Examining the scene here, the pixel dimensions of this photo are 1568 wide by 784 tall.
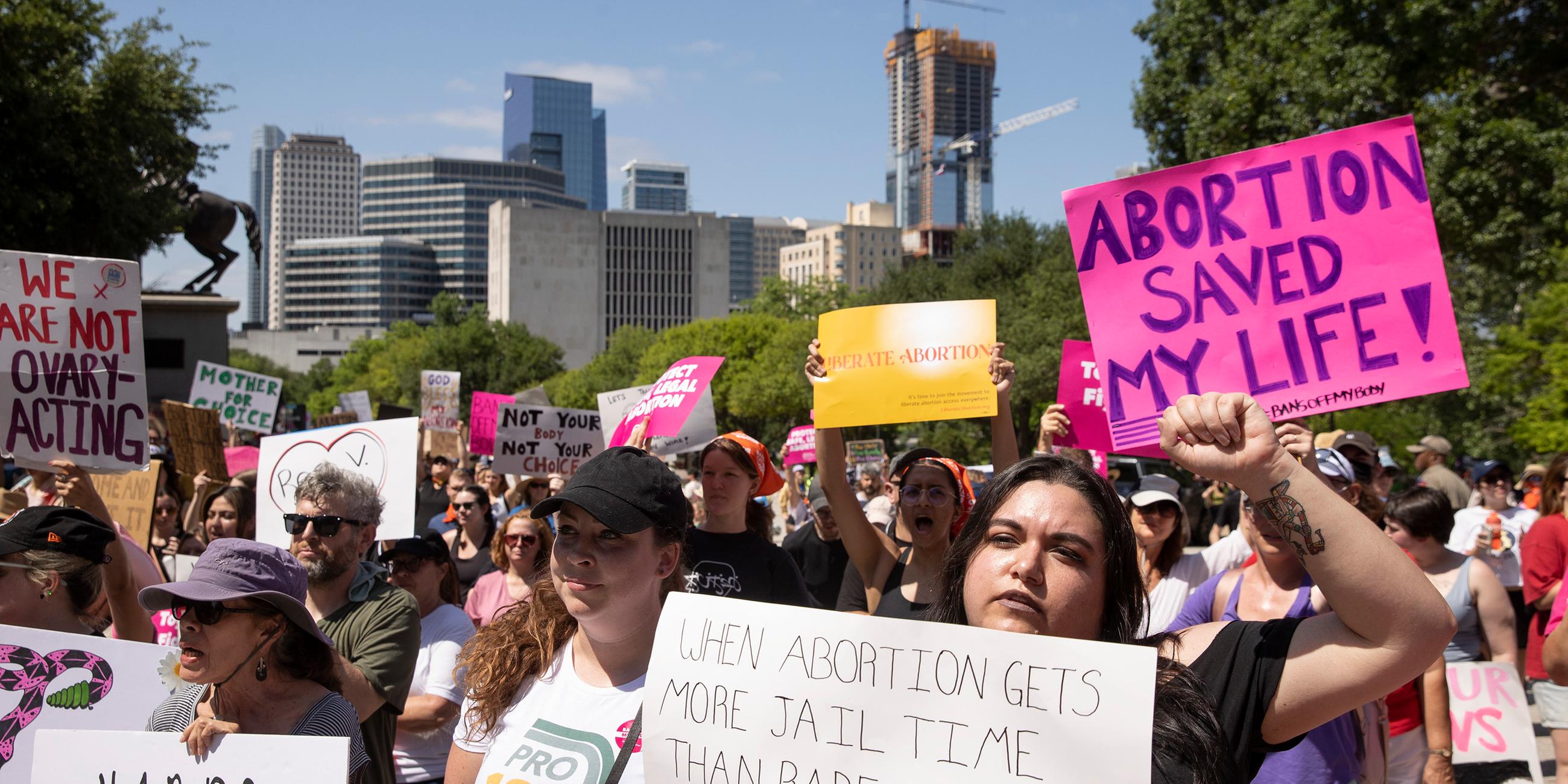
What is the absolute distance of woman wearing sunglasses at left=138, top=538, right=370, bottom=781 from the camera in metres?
2.96

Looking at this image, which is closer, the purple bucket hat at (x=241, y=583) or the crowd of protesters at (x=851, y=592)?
the crowd of protesters at (x=851, y=592)

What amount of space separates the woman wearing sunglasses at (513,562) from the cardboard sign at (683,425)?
38.6 inches

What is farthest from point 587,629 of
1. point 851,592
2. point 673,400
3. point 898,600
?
point 673,400

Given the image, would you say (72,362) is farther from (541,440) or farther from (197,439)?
(541,440)

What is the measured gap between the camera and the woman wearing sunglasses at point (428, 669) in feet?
14.4

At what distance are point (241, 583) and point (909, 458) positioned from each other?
322 centimetres

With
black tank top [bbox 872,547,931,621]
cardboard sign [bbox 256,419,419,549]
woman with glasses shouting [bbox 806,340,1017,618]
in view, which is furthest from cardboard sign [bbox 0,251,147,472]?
black tank top [bbox 872,547,931,621]

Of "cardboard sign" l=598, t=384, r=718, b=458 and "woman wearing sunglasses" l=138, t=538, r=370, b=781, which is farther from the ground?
"cardboard sign" l=598, t=384, r=718, b=458

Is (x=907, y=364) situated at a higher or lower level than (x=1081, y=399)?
higher

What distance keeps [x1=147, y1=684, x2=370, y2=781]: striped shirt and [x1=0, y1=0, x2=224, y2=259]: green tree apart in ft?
62.4

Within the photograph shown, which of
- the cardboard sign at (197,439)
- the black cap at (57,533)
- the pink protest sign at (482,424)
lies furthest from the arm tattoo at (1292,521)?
the pink protest sign at (482,424)

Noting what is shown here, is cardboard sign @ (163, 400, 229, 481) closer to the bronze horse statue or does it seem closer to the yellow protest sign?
the yellow protest sign

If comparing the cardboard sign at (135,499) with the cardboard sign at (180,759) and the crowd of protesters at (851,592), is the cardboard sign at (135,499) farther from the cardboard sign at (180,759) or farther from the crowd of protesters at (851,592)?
the cardboard sign at (180,759)

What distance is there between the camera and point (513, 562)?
632 centimetres
